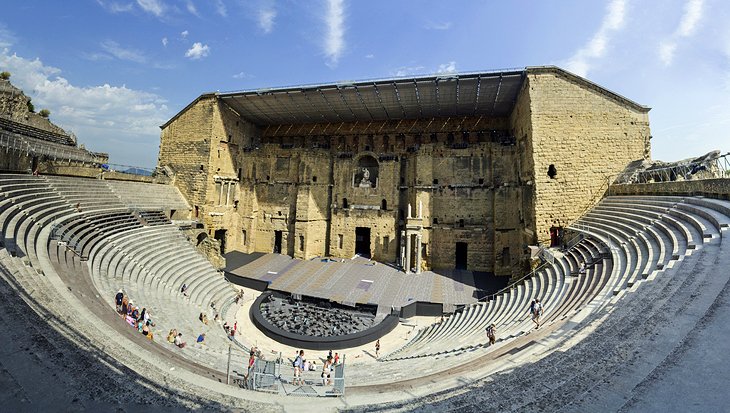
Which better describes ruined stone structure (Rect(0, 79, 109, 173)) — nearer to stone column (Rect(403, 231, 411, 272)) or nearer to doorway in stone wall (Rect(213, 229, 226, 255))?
doorway in stone wall (Rect(213, 229, 226, 255))

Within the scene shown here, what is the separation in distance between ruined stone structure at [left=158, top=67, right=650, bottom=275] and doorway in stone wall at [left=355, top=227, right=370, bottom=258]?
135mm

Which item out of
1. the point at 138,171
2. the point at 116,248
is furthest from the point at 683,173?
the point at 138,171

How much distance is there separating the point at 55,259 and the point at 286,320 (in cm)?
1036

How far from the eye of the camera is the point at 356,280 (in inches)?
910

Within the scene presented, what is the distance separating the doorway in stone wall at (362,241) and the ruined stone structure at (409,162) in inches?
5.3

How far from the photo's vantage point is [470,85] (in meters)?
23.5

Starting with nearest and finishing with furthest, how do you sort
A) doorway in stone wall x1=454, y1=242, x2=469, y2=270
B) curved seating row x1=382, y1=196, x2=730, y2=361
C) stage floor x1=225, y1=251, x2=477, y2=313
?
curved seating row x1=382, y1=196, x2=730, y2=361
stage floor x1=225, y1=251, x2=477, y2=313
doorway in stone wall x1=454, y1=242, x2=469, y2=270

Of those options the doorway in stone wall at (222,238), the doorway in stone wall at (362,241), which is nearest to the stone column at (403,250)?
the doorway in stone wall at (362,241)

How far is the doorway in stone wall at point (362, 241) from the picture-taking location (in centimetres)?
2991

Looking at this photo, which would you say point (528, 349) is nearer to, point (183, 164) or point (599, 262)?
point (599, 262)

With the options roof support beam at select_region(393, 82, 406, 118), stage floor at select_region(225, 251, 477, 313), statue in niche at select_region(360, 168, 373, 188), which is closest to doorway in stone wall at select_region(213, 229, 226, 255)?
stage floor at select_region(225, 251, 477, 313)

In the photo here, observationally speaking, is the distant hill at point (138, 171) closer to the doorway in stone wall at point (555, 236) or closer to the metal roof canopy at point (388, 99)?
the metal roof canopy at point (388, 99)

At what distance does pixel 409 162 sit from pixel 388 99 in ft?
19.6

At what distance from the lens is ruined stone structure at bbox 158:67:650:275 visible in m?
19.7
